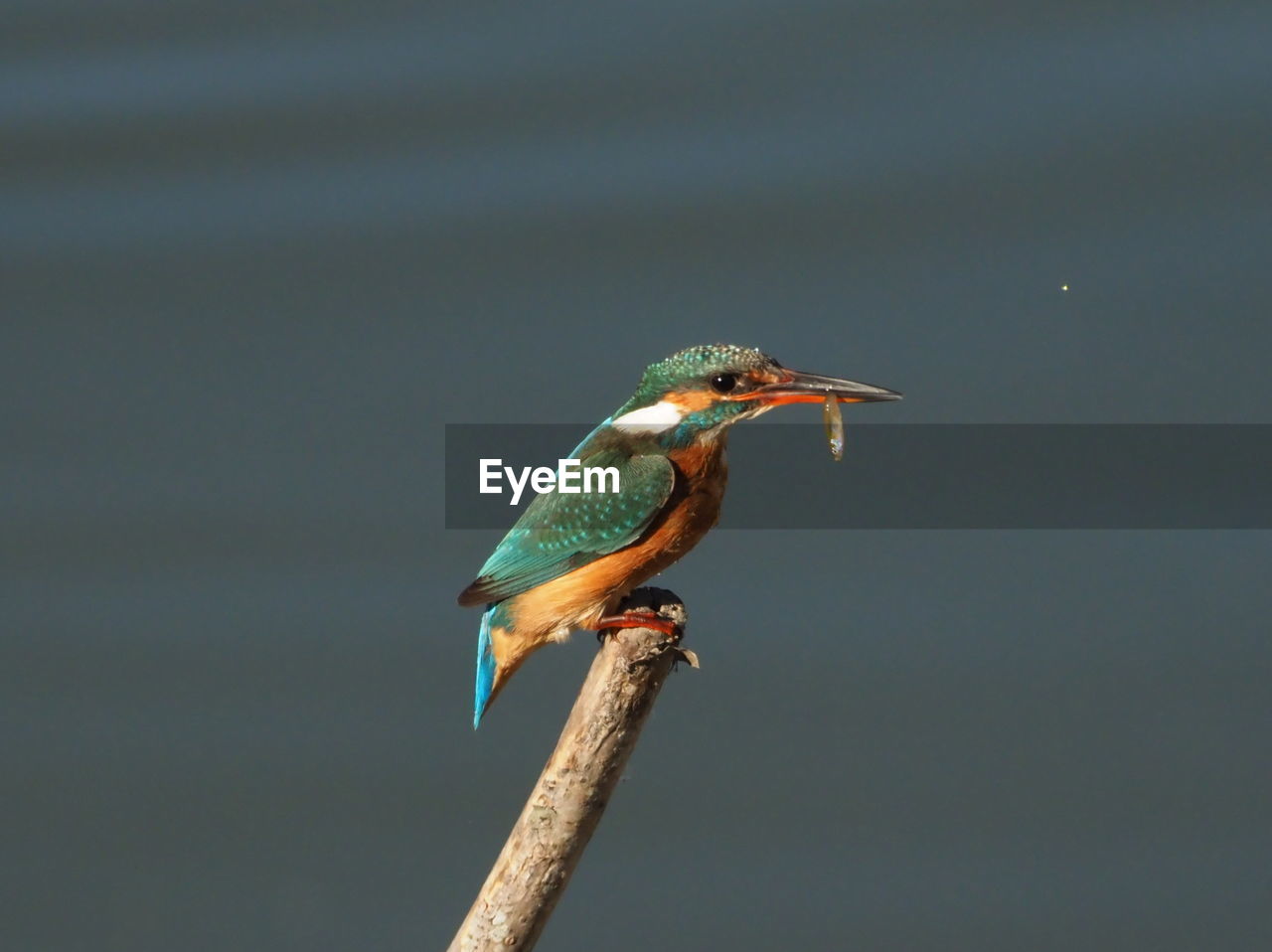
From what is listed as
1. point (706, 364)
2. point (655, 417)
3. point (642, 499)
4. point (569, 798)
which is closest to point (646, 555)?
point (642, 499)

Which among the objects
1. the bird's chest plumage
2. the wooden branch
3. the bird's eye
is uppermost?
the bird's eye

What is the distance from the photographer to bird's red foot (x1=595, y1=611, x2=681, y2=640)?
2.97 metres

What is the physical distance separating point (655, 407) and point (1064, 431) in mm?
2211

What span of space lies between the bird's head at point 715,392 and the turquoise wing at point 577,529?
0.07 meters

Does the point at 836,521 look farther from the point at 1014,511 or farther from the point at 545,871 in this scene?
the point at 545,871

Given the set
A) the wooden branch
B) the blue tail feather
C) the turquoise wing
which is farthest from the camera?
the blue tail feather

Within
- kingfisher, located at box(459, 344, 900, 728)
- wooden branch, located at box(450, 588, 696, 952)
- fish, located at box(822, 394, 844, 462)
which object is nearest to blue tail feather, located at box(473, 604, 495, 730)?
kingfisher, located at box(459, 344, 900, 728)

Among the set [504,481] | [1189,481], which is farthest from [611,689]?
[1189,481]

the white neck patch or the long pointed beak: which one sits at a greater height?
the long pointed beak

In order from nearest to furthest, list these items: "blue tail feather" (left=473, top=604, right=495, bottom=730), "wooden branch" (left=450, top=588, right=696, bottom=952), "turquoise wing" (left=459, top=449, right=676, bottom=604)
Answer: "wooden branch" (left=450, top=588, right=696, bottom=952) → "turquoise wing" (left=459, top=449, right=676, bottom=604) → "blue tail feather" (left=473, top=604, right=495, bottom=730)

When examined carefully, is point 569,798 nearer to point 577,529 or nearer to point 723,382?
point 577,529

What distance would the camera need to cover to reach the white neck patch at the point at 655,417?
312 cm

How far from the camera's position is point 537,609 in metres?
3.20

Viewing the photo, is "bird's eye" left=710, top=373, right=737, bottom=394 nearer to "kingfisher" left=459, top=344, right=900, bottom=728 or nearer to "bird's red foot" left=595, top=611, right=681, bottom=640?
"kingfisher" left=459, top=344, right=900, bottom=728
